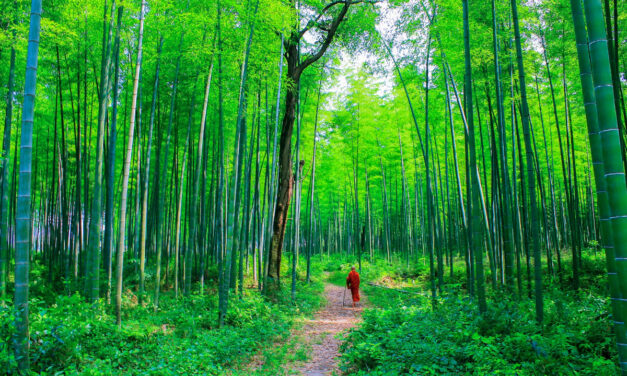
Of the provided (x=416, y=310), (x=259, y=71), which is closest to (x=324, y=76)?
(x=259, y=71)

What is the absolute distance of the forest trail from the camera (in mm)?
4152

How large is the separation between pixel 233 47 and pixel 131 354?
4.80m

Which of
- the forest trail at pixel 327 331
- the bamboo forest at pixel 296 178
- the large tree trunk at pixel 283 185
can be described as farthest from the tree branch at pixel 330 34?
the forest trail at pixel 327 331

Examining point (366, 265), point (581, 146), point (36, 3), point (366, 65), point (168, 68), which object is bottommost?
point (366, 265)

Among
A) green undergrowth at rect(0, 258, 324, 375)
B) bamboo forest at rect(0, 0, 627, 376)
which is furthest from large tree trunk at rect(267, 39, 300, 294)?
green undergrowth at rect(0, 258, 324, 375)

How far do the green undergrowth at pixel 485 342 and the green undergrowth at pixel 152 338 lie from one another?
1.31 m

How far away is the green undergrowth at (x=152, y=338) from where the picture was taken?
9.90 feet

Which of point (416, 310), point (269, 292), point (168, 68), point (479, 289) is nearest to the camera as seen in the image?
point (479, 289)

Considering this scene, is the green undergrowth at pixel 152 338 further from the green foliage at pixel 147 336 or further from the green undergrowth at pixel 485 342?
the green undergrowth at pixel 485 342

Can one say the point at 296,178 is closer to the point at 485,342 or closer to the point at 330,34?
the point at 330,34

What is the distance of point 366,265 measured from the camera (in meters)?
13.7

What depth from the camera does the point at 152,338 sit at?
4270mm

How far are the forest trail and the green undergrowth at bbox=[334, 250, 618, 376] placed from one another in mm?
306

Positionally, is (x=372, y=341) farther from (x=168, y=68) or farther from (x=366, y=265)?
(x=366, y=265)
